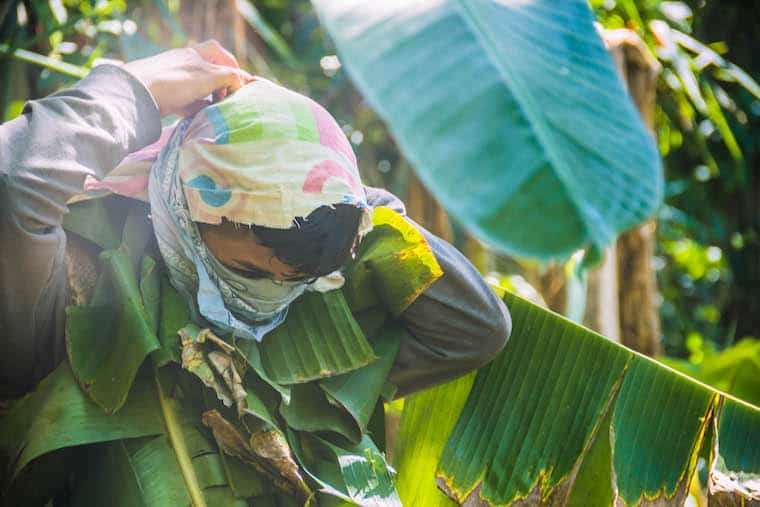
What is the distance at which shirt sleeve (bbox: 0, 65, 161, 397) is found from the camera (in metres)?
1.20

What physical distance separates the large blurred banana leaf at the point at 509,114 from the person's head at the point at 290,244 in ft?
1.20

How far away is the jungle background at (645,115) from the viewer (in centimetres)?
246

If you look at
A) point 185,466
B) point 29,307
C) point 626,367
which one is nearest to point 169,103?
point 29,307

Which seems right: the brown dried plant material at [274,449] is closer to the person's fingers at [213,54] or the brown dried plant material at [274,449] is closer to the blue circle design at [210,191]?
the blue circle design at [210,191]

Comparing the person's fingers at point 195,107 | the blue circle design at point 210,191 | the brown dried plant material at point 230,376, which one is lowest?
the brown dried plant material at point 230,376

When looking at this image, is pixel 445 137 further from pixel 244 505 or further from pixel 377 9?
pixel 244 505

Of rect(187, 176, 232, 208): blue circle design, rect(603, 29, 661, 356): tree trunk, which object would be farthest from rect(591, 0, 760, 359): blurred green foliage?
rect(187, 176, 232, 208): blue circle design

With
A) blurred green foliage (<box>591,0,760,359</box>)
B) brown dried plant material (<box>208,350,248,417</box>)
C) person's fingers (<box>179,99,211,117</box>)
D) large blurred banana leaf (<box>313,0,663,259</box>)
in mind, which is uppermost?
large blurred banana leaf (<box>313,0,663,259</box>)

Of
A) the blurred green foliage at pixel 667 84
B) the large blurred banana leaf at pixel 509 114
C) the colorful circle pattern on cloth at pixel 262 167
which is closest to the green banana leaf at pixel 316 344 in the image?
the colorful circle pattern on cloth at pixel 262 167

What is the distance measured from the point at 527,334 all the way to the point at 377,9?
788mm

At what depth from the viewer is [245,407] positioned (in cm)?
130

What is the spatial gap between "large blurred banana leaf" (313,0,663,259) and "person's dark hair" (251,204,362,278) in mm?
358

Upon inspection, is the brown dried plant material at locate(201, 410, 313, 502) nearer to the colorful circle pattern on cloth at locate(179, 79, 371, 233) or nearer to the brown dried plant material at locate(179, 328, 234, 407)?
the brown dried plant material at locate(179, 328, 234, 407)

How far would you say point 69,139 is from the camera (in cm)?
127
